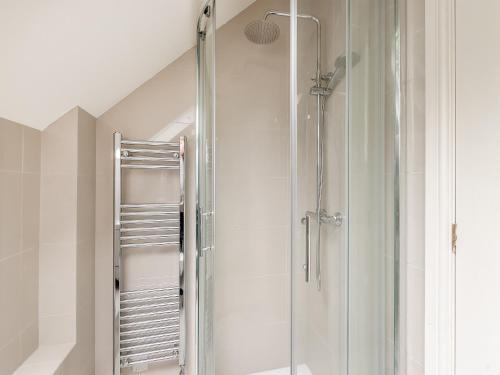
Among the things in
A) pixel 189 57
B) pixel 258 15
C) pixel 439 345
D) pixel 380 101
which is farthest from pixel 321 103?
pixel 189 57

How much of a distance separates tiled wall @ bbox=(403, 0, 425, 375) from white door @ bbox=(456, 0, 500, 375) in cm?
11

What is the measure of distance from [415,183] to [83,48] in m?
1.28

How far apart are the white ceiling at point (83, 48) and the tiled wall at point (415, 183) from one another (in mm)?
847

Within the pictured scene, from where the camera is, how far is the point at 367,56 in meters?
0.97

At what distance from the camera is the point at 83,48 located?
100 centimetres

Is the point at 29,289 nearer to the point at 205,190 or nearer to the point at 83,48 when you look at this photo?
the point at 205,190

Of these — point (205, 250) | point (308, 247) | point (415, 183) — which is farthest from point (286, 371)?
point (415, 183)

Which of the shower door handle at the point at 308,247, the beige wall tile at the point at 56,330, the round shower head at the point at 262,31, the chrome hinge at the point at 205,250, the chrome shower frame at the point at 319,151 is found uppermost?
the round shower head at the point at 262,31

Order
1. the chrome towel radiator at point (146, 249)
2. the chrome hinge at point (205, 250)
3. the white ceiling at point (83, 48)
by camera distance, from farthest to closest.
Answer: the chrome towel radiator at point (146, 249) → the chrome hinge at point (205, 250) → the white ceiling at point (83, 48)

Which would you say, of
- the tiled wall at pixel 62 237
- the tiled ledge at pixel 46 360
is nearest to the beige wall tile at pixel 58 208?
the tiled wall at pixel 62 237

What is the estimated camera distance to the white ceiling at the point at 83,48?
805mm

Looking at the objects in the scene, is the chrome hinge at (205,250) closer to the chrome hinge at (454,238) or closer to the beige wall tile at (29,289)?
the beige wall tile at (29,289)

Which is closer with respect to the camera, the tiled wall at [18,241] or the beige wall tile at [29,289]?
the tiled wall at [18,241]

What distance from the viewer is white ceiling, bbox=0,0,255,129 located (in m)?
0.80
